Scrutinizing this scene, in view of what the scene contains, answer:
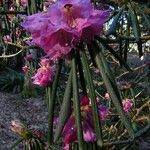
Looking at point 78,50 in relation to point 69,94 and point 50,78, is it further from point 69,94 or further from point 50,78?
point 50,78

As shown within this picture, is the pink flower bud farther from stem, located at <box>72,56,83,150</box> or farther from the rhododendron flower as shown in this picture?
stem, located at <box>72,56,83,150</box>

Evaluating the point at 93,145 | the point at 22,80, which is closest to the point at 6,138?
the point at 22,80

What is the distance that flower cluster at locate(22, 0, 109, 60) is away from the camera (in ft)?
3.35

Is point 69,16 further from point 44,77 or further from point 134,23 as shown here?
point 44,77

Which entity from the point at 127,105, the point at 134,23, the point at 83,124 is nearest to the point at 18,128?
the point at 83,124

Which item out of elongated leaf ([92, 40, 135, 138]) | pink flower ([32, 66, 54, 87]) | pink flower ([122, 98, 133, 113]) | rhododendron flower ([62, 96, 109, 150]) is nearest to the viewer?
elongated leaf ([92, 40, 135, 138])

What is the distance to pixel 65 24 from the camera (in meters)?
1.03

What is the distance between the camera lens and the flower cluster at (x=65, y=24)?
1022 millimetres

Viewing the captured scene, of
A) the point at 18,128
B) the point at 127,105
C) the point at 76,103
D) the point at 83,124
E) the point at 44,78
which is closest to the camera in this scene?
the point at 76,103

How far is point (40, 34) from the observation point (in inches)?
40.8

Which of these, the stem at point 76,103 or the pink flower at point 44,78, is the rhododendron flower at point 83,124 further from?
the pink flower at point 44,78

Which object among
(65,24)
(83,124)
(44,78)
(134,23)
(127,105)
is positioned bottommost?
(127,105)

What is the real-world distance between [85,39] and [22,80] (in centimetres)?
776

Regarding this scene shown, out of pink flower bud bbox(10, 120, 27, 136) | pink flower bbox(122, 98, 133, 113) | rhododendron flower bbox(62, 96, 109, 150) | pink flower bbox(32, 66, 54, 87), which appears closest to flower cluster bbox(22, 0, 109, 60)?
rhododendron flower bbox(62, 96, 109, 150)
